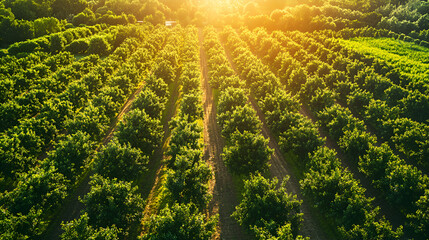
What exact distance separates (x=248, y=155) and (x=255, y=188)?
7.62 m

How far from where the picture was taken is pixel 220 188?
128 ft

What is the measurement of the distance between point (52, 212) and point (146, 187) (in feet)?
47.4

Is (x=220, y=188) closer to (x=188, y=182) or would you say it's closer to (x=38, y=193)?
(x=188, y=182)

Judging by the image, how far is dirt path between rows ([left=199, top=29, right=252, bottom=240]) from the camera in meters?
32.4

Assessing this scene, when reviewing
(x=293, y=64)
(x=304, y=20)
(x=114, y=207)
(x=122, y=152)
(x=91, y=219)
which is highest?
(x=304, y=20)

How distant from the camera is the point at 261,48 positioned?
101 meters

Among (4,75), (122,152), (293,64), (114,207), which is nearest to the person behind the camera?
(114,207)

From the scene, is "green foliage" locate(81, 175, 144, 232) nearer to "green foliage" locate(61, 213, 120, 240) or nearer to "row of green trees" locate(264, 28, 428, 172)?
"green foliage" locate(61, 213, 120, 240)

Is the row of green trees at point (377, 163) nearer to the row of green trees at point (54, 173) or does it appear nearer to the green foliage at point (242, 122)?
the green foliage at point (242, 122)

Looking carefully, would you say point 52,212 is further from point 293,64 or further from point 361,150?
point 293,64

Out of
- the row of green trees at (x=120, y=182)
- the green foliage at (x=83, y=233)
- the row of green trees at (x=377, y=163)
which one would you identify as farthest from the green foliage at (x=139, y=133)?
the row of green trees at (x=377, y=163)

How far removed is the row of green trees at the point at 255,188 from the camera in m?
27.2

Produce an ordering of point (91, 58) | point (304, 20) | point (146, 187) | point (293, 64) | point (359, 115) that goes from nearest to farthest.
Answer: point (146, 187) → point (359, 115) → point (293, 64) → point (91, 58) → point (304, 20)

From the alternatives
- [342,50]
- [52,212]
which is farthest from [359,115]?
[52,212]
